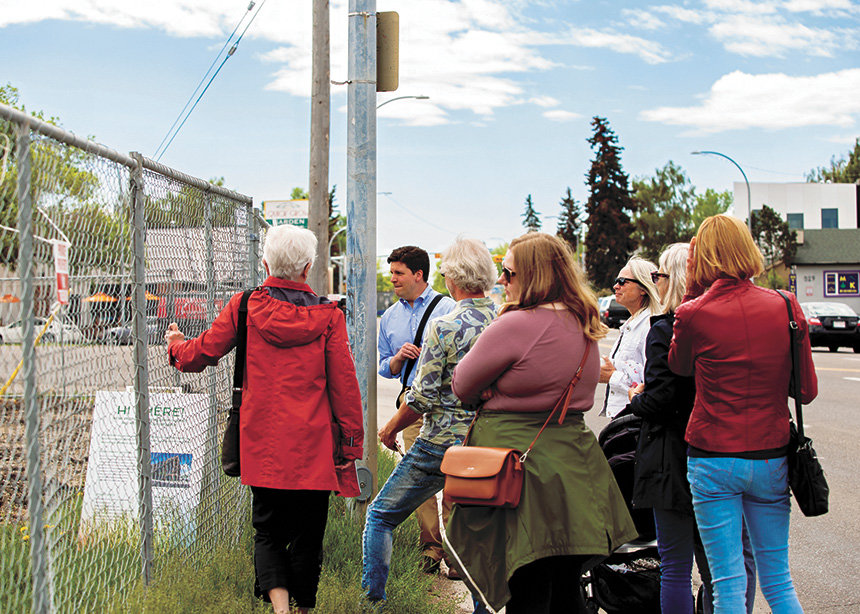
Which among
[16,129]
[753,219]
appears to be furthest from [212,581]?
[753,219]

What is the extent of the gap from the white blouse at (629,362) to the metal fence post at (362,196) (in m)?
1.44

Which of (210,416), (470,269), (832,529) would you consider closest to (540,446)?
(470,269)

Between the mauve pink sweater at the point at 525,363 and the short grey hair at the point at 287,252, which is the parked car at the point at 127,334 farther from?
the mauve pink sweater at the point at 525,363

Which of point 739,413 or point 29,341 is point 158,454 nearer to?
point 29,341

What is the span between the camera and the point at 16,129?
249cm

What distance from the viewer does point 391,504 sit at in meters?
3.82

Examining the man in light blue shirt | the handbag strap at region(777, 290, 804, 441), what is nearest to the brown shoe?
the man in light blue shirt

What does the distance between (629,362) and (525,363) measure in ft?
5.67

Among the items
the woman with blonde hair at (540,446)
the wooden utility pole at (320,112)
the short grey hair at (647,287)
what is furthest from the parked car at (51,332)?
the wooden utility pole at (320,112)

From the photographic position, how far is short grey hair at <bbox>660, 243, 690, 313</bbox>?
12.1 feet

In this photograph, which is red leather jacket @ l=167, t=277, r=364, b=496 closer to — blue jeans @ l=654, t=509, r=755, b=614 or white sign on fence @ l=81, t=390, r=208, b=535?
white sign on fence @ l=81, t=390, r=208, b=535

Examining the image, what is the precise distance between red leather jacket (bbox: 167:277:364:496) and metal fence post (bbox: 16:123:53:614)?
0.92m

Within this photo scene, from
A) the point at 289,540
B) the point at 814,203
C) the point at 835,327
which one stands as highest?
the point at 814,203

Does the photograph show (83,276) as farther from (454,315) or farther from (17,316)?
(454,315)
